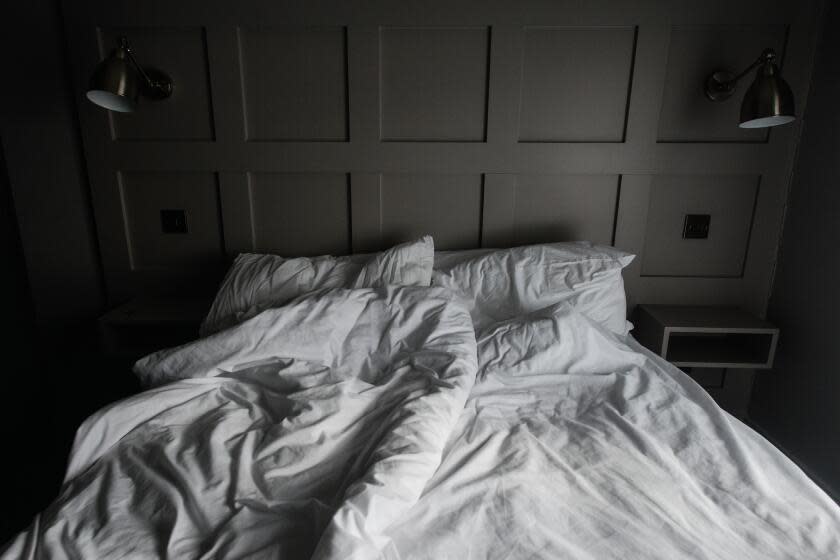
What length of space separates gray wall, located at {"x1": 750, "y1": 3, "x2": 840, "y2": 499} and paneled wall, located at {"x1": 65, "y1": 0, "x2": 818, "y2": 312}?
2.6 inches

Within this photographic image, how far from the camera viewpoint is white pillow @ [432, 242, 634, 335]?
161 centimetres

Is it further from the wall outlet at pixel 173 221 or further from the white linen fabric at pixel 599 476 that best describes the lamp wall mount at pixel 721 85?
the wall outlet at pixel 173 221

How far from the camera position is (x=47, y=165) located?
1.87m

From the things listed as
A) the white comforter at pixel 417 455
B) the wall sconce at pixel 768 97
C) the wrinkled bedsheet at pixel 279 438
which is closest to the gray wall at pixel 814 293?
the wall sconce at pixel 768 97

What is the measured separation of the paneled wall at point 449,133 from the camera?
67.6 inches

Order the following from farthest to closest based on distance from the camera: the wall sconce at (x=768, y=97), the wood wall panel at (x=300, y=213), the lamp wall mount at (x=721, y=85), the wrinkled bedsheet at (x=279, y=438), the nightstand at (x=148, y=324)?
the wood wall panel at (x=300, y=213) → the nightstand at (x=148, y=324) → the lamp wall mount at (x=721, y=85) → the wall sconce at (x=768, y=97) → the wrinkled bedsheet at (x=279, y=438)

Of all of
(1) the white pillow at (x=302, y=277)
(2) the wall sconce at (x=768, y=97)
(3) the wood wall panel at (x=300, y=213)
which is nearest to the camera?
(2) the wall sconce at (x=768, y=97)

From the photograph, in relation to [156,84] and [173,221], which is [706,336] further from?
[156,84]

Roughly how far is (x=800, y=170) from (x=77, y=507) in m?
2.35

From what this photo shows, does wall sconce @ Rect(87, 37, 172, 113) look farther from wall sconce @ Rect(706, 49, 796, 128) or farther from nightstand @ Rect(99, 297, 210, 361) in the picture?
wall sconce @ Rect(706, 49, 796, 128)

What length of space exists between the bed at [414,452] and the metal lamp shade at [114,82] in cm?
71

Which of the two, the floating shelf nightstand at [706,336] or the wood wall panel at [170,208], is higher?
the wood wall panel at [170,208]

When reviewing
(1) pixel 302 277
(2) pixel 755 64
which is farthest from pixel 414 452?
(2) pixel 755 64

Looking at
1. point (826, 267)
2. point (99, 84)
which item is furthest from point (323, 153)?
point (826, 267)
